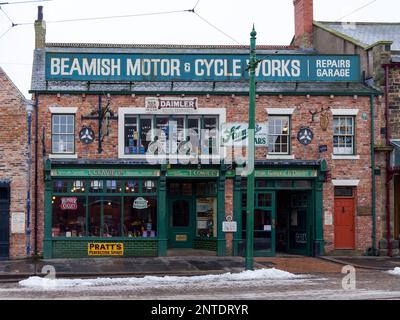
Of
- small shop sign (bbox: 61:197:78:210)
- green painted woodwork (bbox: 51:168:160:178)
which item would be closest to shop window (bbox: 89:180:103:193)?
green painted woodwork (bbox: 51:168:160:178)

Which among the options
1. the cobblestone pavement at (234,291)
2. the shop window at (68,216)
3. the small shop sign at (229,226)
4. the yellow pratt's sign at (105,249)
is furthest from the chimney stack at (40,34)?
the cobblestone pavement at (234,291)

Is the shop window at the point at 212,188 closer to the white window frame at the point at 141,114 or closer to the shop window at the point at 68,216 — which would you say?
the white window frame at the point at 141,114

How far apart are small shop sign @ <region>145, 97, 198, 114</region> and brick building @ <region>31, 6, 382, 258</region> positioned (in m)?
0.04

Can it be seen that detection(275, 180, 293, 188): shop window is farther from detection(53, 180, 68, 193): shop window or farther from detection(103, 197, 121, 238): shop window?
detection(53, 180, 68, 193): shop window

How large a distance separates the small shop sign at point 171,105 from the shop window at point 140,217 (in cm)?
321

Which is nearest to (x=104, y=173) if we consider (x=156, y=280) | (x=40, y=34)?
(x=156, y=280)

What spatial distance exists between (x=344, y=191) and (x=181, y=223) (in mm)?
6271

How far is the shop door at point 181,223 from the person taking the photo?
25.5m

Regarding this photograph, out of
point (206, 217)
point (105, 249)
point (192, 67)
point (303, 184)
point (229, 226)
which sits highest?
point (192, 67)

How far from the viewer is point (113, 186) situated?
23.5 metres

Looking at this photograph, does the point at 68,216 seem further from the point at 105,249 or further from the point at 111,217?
the point at 105,249

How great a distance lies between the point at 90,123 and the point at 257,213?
6895 mm
